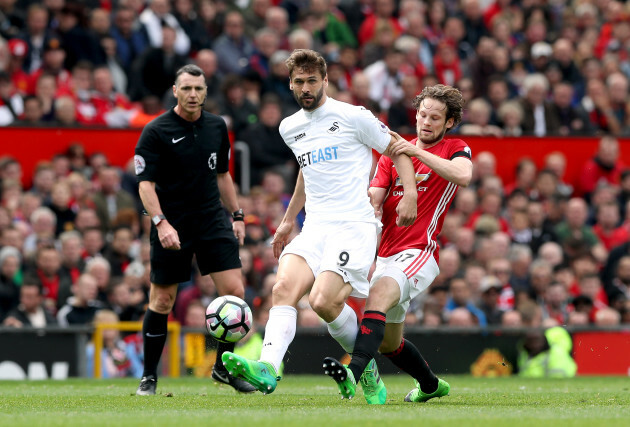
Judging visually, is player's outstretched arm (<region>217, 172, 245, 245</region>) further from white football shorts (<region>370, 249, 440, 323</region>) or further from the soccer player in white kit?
white football shorts (<region>370, 249, 440, 323</region>)

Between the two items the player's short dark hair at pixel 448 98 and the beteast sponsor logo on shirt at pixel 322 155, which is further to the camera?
the player's short dark hair at pixel 448 98

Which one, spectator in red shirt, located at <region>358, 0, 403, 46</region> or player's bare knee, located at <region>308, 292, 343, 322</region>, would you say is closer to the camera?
player's bare knee, located at <region>308, 292, 343, 322</region>

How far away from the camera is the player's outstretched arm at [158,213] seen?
28.4 ft

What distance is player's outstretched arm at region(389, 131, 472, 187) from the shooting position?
25.6 feet

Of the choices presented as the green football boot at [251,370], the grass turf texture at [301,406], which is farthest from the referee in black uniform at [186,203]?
the green football boot at [251,370]

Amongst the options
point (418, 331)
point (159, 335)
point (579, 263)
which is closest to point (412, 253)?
point (159, 335)

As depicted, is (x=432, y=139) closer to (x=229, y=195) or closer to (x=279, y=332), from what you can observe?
(x=279, y=332)

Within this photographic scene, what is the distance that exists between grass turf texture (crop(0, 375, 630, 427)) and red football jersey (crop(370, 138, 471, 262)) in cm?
111

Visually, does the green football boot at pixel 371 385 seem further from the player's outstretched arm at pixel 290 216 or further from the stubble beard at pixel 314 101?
Result: the stubble beard at pixel 314 101

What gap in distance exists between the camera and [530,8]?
21.2 meters

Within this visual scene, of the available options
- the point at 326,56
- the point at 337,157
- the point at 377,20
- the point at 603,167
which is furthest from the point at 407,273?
the point at 377,20

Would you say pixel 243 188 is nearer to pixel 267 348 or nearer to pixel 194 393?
pixel 194 393

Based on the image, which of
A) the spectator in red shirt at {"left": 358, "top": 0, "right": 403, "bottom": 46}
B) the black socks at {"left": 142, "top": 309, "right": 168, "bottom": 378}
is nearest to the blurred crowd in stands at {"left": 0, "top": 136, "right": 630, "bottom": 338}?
the spectator in red shirt at {"left": 358, "top": 0, "right": 403, "bottom": 46}

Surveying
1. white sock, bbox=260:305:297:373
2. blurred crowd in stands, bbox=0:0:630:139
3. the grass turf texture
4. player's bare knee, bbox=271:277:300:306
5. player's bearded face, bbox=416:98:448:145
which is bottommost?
the grass turf texture
